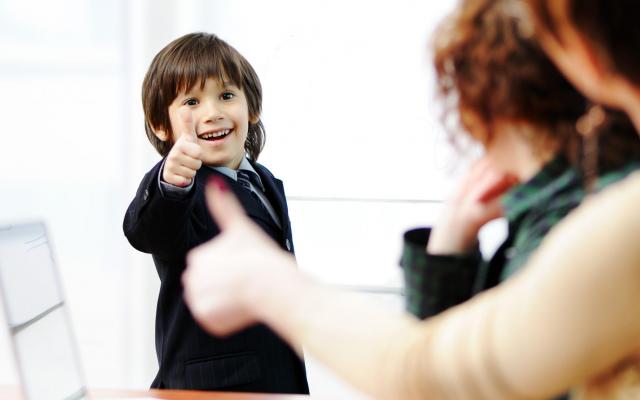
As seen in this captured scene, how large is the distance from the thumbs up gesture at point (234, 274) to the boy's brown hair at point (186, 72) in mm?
1002

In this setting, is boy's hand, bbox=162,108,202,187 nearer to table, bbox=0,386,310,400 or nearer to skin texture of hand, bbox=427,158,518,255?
table, bbox=0,386,310,400

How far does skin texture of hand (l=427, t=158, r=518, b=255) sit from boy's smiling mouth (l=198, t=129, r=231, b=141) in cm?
83

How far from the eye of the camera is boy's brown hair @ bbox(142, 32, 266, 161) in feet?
4.84

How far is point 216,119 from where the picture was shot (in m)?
1.45

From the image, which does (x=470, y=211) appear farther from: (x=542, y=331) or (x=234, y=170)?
(x=234, y=170)

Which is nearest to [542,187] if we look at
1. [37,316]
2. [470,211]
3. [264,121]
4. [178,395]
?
[470,211]

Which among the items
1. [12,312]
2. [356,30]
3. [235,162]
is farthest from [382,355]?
[356,30]

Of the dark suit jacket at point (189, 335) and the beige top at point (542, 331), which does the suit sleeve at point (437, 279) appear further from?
the dark suit jacket at point (189, 335)

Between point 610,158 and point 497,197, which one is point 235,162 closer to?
point 497,197

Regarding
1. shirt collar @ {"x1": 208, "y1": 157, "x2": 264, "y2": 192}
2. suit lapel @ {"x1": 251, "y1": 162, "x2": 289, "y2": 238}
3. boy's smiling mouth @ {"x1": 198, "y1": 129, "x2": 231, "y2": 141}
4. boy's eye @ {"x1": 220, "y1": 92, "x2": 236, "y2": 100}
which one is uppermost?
boy's eye @ {"x1": 220, "y1": 92, "x2": 236, "y2": 100}

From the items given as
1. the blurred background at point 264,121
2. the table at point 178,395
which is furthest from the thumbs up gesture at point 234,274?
the blurred background at point 264,121

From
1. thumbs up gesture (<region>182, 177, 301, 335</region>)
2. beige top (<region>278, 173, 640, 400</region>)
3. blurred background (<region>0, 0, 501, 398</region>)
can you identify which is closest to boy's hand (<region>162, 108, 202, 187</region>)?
thumbs up gesture (<region>182, 177, 301, 335</region>)

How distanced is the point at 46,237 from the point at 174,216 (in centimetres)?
27

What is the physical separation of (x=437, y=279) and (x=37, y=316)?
51cm
